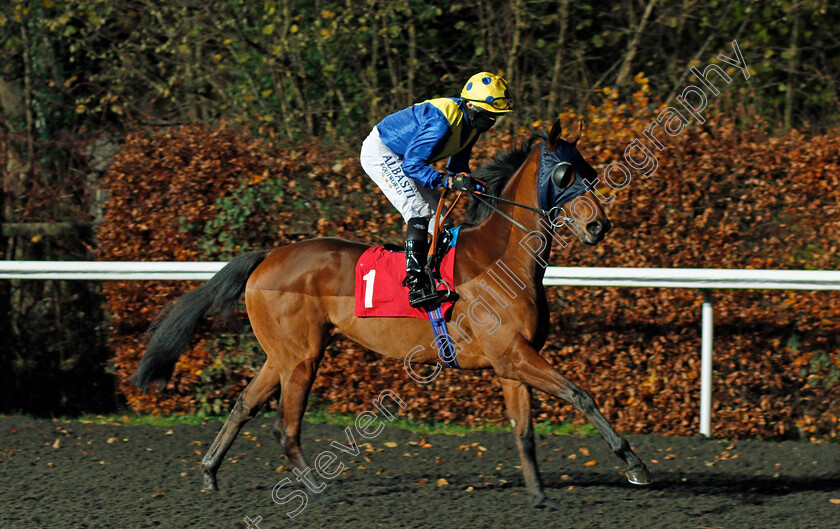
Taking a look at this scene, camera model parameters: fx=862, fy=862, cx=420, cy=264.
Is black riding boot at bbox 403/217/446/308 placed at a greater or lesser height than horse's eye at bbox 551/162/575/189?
lesser

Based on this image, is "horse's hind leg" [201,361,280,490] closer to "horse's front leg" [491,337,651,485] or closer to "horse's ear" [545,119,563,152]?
"horse's front leg" [491,337,651,485]

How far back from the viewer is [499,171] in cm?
Answer: 456

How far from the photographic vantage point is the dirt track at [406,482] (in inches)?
158

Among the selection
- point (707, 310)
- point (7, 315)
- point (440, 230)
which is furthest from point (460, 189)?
point (7, 315)

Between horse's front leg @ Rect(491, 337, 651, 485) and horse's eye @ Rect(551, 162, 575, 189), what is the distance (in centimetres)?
78

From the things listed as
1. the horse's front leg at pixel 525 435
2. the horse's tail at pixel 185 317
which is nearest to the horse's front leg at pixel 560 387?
the horse's front leg at pixel 525 435

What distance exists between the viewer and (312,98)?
29.2ft

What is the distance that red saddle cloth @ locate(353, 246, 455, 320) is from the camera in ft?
14.7

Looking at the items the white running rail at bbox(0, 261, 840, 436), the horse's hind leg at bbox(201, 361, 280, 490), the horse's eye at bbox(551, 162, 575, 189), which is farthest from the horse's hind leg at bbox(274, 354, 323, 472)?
the horse's eye at bbox(551, 162, 575, 189)

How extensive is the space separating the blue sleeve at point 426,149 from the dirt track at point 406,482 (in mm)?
1612

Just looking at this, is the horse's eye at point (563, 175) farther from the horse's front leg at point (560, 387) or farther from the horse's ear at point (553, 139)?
the horse's front leg at point (560, 387)

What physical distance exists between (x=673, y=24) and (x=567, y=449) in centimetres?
482

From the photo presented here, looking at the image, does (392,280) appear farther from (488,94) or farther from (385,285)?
(488,94)

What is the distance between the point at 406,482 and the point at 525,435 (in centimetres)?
76
